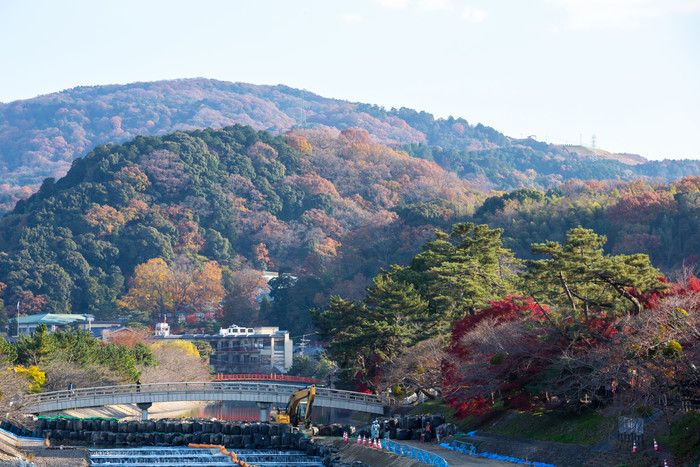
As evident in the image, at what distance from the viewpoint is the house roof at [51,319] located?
10406 centimetres

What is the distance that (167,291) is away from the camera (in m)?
117

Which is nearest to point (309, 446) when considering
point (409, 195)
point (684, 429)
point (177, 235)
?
point (684, 429)

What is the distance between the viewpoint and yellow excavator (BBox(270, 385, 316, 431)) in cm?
4650

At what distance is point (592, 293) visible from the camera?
127ft

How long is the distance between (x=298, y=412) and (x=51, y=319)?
6638 centimetres

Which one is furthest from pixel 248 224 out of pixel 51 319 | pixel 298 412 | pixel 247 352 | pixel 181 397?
pixel 298 412

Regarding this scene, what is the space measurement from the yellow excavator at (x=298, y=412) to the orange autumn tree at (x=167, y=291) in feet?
228

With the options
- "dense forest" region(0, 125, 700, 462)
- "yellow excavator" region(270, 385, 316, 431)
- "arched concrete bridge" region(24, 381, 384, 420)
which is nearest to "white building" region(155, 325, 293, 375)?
"dense forest" region(0, 125, 700, 462)

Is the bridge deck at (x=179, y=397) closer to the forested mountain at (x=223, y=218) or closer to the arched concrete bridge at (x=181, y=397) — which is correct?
the arched concrete bridge at (x=181, y=397)

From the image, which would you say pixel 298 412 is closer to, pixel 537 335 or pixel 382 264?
pixel 537 335

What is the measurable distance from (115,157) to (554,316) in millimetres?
112774

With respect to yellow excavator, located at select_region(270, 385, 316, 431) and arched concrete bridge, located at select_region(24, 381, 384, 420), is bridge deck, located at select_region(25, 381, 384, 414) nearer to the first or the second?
arched concrete bridge, located at select_region(24, 381, 384, 420)

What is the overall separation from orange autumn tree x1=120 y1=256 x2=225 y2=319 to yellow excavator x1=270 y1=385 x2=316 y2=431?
69612 mm

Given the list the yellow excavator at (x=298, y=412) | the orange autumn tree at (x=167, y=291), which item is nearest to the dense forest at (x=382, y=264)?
the orange autumn tree at (x=167, y=291)
